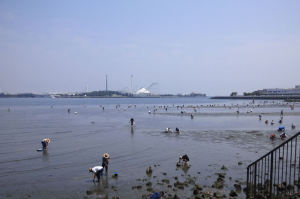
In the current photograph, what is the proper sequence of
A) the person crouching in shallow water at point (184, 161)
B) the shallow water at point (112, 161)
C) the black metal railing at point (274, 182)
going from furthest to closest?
1. the person crouching in shallow water at point (184, 161)
2. the shallow water at point (112, 161)
3. the black metal railing at point (274, 182)

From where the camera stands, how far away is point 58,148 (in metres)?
23.8

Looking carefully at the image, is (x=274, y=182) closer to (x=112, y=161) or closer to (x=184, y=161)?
(x=184, y=161)

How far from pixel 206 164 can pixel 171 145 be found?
714 cm

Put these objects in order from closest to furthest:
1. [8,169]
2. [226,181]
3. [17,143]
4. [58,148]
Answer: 1. [226,181]
2. [8,169]
3. [58,148]
4. [17,143]

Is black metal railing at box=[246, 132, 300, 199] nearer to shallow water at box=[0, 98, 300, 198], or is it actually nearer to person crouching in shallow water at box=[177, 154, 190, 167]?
shallow water at box=[0, 98, 300, 198]

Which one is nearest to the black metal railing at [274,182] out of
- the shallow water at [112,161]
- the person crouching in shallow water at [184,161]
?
the shallow water at [112,161]

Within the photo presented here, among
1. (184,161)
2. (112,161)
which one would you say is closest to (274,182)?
(184,161)

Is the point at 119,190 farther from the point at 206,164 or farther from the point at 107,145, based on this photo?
the point at 107,145

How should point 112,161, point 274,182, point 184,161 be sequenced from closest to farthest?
point 274,182, point 184,161, point 112,161

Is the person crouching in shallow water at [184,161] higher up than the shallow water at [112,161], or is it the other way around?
the person crouching in shallow water at [184,161]

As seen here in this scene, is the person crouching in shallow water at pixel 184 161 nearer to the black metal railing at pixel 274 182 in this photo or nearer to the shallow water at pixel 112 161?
the shallow water at pixel 112 161

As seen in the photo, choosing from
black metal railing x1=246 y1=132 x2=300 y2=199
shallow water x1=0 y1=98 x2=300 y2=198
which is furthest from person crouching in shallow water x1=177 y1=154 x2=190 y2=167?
black metal railing x1=246 y1=132 x2=300 y2=199

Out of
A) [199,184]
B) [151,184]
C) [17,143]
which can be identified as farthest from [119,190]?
[17,143]

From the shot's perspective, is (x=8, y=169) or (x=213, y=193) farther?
(x=8, y=169)
